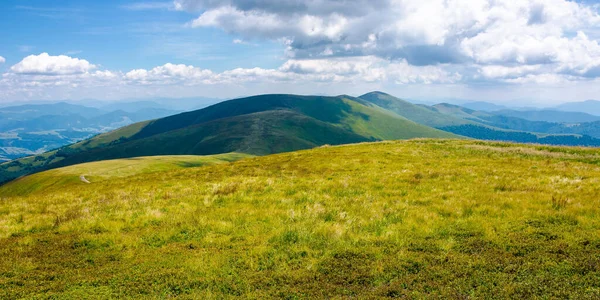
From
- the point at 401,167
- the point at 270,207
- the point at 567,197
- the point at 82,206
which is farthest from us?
the point at 401,167

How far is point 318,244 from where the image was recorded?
39.6 ft

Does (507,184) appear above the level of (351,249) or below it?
above

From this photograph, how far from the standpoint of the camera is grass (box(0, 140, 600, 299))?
9469 millimetres

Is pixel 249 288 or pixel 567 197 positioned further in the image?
pixel 567 197

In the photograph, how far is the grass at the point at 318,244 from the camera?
31.1 feet

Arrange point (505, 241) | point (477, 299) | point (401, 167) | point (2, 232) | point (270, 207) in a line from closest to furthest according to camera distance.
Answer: point (477, 299) < point (505, 241) < point (2, 232) < point (270, 207) < point (401, 167)

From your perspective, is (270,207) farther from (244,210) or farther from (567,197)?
(567,197)

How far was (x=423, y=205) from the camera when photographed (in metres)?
16.0

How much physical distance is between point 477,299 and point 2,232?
62.4ft

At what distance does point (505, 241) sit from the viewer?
37.6 feet

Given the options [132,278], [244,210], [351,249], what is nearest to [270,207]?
[244,210]

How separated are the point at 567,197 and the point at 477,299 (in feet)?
34.1

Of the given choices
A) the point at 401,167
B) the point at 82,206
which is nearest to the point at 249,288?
the point at 82,206

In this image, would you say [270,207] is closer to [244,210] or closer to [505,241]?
Result: [244,210]
